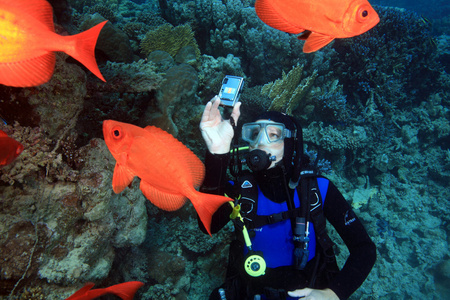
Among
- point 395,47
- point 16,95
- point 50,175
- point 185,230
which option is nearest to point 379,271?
point 185,230

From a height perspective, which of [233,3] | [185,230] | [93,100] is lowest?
[185,230]

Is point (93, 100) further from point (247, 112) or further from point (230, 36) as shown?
point (230, 36)

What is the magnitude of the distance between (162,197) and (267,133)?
187 cm

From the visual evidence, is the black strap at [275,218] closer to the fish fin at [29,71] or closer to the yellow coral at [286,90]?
the fish fin at [29,71]

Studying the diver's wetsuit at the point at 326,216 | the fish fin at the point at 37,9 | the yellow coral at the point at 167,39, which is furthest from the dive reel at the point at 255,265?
the yellow coral at the point at 167,39

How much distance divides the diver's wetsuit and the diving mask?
1.42 feet

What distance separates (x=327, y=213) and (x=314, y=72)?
4948 mm

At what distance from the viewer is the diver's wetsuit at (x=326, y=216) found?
2.49 meters

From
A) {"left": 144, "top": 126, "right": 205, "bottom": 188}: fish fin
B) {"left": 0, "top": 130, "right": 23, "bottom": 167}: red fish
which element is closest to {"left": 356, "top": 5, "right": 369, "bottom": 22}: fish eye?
{"left": 144, "top": 126, "right": 205, "bottom": 188}: fish fin

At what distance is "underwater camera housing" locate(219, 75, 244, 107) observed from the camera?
8.16 feet

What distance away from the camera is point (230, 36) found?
6.85 meters

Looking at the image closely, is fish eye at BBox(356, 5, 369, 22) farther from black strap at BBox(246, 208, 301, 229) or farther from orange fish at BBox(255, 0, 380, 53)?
black strap at BBox(246, 208, 301, 229)

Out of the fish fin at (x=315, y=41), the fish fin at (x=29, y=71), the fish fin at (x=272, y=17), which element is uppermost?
the fish fin at (x=272, y=17)

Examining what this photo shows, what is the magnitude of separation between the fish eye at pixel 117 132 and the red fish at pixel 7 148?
97cm
